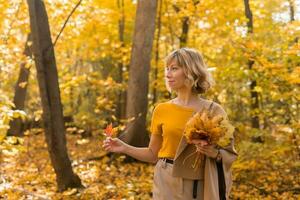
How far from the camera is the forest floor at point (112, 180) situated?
21.3 ft

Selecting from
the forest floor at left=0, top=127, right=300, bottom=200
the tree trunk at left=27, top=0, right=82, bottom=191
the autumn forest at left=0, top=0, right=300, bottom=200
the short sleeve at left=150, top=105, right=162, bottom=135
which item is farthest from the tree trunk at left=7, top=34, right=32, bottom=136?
the short sleeve at left=150, top=105, right=162, bottom=135

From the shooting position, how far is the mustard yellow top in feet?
9.25

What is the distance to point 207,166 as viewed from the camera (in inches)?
105

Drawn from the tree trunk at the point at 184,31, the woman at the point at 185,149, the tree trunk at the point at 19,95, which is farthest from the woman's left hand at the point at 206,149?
the tree trunk at the point at 19,95

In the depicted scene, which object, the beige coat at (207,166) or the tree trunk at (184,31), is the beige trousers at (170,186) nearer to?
the beige coat at (207,166)

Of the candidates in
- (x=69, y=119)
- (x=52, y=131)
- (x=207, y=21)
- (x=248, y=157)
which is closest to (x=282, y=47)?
(x=248, y=157)

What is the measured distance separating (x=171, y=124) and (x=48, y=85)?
354cm

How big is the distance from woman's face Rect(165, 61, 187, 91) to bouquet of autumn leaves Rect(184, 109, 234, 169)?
0.39 metres

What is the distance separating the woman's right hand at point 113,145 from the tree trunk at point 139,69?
19.7 feet

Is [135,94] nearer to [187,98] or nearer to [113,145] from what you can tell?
[113,145]

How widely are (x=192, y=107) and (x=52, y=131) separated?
3.74 m

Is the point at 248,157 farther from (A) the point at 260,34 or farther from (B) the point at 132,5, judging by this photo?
(B) the point at 132,5

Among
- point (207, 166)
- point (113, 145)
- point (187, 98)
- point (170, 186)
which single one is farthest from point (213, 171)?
point (113, 145)

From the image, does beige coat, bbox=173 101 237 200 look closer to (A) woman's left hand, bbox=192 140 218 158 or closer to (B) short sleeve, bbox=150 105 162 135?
(A) woman's left hand, bbox=192 140 218 158
